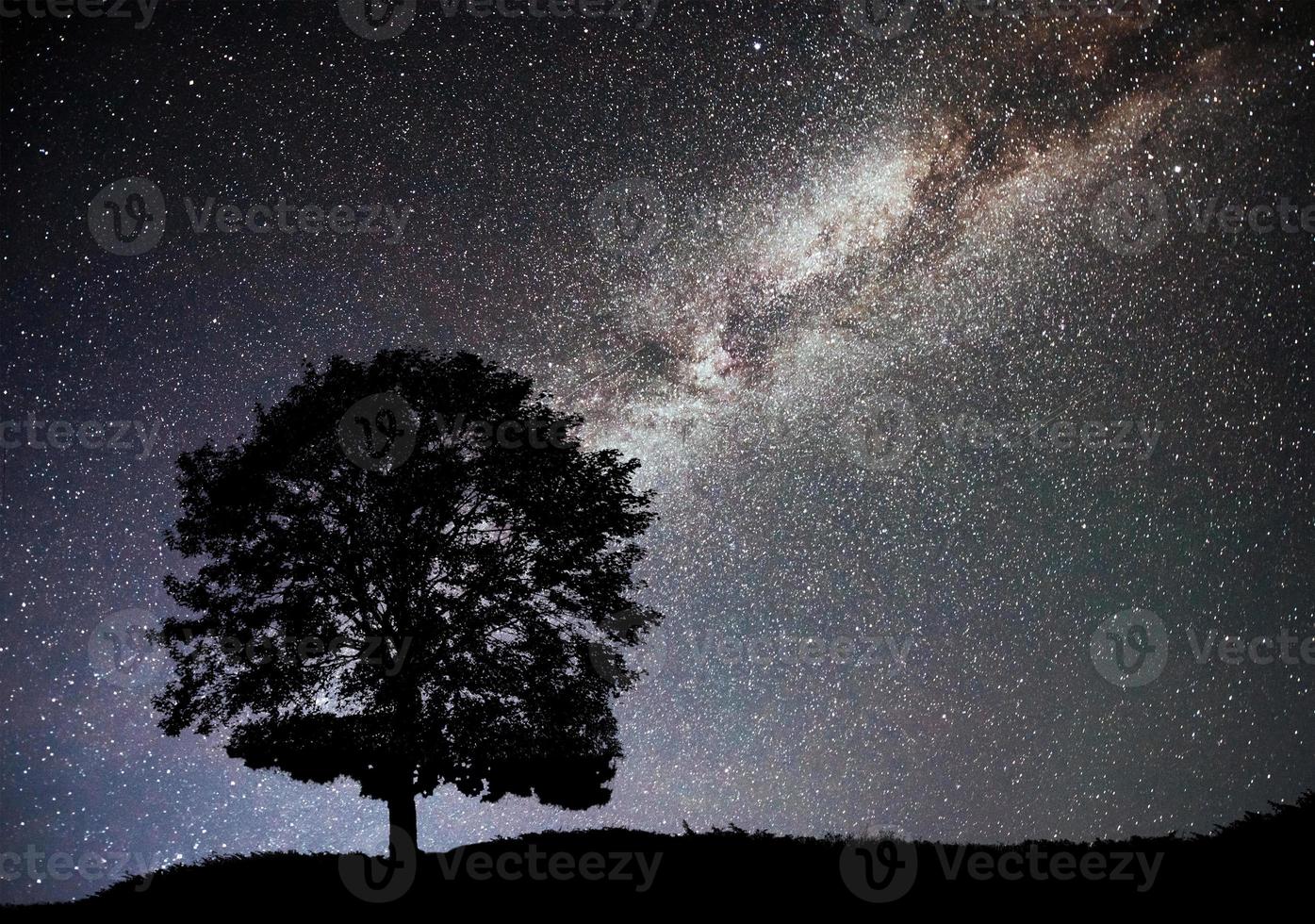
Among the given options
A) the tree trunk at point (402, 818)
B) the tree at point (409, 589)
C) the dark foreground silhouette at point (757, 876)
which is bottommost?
the dark foreground silhouette at point (757, 876)

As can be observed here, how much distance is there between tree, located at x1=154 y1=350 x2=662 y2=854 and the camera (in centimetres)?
1664

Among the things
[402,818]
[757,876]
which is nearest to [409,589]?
[402,818]

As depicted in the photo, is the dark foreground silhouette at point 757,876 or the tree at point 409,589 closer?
the dark foreground silhouette at point 757,876

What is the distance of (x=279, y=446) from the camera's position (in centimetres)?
1762

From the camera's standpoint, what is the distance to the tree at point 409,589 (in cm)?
1664

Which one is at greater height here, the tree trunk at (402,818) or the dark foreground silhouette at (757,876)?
the tree trunk at (402,818)

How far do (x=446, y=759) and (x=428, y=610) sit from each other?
3.03 meters

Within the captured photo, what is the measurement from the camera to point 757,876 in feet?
33.6

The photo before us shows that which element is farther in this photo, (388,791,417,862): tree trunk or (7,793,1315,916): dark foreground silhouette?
(388,791,417,862): tree trunk

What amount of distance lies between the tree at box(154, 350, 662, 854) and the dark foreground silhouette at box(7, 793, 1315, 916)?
10.3 feet

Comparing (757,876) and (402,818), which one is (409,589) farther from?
(757,876)

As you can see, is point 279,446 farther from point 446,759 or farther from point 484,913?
point 484,913

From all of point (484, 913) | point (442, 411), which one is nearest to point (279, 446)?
point (442, 411)

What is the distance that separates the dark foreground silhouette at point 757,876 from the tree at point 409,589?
10.3 feet
